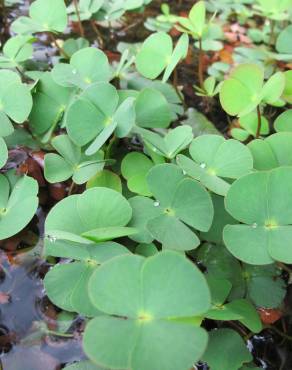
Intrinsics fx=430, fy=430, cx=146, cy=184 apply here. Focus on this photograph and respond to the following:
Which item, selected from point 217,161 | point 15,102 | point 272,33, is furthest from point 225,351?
point 272,33

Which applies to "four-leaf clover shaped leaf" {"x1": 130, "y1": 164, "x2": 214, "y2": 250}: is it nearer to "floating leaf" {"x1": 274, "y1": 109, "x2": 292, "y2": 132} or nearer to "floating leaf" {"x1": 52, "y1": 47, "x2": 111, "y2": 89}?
"floating leaf" {"x1": 274, "y1": 109, "x2": 292, "y2": 132}

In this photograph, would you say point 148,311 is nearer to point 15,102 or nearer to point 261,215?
point 261,215

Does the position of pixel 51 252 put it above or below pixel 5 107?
below

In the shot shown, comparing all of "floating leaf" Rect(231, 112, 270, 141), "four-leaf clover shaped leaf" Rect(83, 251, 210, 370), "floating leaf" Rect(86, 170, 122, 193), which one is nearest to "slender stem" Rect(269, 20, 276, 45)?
"floating leaf" Rect(231, 112, 270, 141)

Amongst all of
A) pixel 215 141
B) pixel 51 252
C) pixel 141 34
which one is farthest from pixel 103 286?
pixel 141 34

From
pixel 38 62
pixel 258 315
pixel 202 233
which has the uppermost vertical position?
pixel 38 62

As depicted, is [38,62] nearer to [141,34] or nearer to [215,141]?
[141,34]

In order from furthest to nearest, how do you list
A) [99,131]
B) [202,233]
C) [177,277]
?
1. [99,131]
2. [202,233]
3. [177,277]
